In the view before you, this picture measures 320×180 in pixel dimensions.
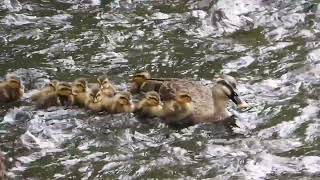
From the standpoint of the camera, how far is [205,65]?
8086 millimetres

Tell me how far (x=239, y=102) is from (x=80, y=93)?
1.44 m

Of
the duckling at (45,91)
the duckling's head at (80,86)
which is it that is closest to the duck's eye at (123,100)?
the duckling's head at (80,86)

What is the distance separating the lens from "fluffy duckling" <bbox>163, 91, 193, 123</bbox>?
270 inches

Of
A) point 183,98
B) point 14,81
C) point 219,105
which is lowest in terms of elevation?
point 219,105

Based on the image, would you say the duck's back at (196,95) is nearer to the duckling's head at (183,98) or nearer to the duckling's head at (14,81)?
the duckling's head at (183,98)

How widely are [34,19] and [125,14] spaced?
1097 millimetres

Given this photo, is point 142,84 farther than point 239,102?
Yes

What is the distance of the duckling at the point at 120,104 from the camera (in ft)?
22.9

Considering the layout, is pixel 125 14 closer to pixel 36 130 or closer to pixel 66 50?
pixel 66 50

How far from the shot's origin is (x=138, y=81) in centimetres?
749

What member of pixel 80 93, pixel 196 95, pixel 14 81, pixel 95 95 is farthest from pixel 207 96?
pixel 14 81

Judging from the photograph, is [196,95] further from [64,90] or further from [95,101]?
[64,90]

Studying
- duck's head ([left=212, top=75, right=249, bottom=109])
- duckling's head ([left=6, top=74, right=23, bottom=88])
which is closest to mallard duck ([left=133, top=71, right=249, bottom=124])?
duck's head ([left=212, top=75, right=249, bottom=109])

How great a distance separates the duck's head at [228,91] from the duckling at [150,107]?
1.79 ft
